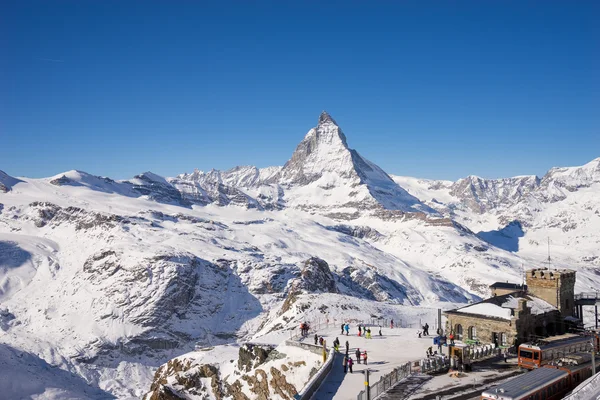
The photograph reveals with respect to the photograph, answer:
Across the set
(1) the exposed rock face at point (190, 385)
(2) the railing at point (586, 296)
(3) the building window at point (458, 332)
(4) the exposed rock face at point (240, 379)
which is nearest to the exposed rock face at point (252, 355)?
(4) the exposed rock face at point (240, 379)

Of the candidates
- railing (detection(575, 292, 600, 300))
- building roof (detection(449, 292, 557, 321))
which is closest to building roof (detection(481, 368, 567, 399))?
building roof (detection(449, 292, 557, 321))

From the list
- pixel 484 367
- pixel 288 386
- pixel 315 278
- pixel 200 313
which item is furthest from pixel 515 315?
pixel 200 313

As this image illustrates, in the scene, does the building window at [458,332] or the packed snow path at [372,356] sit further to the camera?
the building window at [458,332]

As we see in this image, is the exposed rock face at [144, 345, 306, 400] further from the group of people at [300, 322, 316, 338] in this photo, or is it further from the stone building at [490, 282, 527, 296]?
the stone building at [490, 282, 527, 296]

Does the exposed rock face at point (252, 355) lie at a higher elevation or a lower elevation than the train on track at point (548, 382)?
lower

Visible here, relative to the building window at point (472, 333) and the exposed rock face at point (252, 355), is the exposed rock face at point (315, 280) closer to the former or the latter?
the exposed rock face at point (252, 355)

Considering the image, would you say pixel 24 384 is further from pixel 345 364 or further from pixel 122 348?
pixel 345 364
